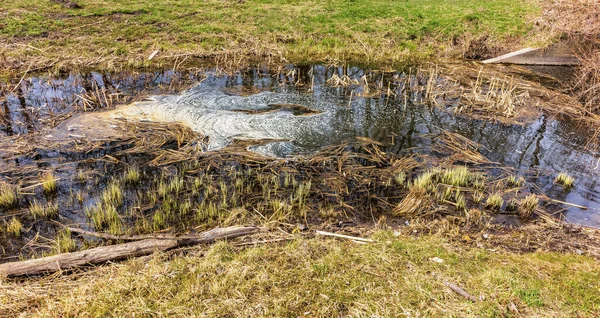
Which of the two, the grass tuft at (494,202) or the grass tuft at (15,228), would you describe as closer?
the grass tuft at (15,228)

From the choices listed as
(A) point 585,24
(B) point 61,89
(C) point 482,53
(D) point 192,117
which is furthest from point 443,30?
(B) point 61,89

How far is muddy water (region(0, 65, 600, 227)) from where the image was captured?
23.1 ft

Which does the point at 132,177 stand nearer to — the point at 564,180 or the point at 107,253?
the point at 107,253

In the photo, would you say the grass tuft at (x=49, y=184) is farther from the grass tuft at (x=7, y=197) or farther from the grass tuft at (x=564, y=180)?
the grass tuft at (x=564, y=180)

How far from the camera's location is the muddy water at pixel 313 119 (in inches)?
277

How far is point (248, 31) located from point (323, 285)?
1264cm

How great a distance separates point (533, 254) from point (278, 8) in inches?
604

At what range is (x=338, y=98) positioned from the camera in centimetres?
983

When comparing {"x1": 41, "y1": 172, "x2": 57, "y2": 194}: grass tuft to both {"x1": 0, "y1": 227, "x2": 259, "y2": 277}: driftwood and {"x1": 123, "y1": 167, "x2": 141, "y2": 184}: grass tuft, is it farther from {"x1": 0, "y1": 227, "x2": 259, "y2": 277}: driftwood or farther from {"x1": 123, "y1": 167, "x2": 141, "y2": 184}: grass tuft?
{"x1": 0, "y1": 227, "x2": 259, "y2": 277}: driftwood

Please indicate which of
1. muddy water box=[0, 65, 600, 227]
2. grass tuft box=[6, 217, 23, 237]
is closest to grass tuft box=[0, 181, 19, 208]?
grass tuft box=[6, 217, 23, 237]

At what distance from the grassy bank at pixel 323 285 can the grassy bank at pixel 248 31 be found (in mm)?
9387

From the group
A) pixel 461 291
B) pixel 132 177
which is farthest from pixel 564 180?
pixel 132 177

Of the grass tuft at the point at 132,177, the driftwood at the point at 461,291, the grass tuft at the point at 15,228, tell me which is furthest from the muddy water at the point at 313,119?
the grass tuft at the point at 15,228

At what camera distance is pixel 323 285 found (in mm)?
3857
